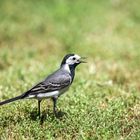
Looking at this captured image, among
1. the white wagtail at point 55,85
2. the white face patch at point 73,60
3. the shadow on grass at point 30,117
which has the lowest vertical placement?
the shadow on grass at point 30,117

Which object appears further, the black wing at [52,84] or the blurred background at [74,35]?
the blurred background at [74,35]

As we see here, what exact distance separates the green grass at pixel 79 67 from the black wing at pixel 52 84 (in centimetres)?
42

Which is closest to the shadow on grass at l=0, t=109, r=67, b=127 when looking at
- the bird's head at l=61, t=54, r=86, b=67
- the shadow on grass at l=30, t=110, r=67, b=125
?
the shadow on grass at l=30, t=110, r=67, b=125

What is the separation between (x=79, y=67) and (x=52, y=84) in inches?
164

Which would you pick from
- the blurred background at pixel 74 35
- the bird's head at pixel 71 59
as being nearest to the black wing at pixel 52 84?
the bird's head at pixel 71 59

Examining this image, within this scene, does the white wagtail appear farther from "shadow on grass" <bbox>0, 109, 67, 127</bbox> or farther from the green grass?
the green grass

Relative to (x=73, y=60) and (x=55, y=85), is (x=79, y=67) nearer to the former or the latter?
(x=73, y=60)

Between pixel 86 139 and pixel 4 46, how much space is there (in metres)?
6.90

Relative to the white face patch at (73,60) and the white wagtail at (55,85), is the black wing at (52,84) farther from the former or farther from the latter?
the white face patch at (73,60)

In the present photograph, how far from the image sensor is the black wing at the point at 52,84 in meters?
8.81

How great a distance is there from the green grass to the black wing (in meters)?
0.42

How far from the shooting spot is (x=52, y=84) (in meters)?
8.98

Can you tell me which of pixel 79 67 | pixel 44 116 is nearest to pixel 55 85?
pixel 44 116

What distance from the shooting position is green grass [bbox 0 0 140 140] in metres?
8.53
